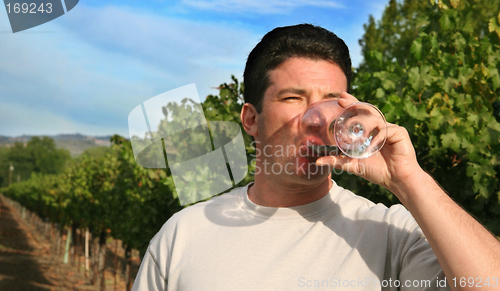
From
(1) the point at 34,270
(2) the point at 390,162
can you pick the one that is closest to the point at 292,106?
(2) the point at 390,162

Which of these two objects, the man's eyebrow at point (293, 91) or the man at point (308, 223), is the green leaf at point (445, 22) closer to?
the man at point (308, 223)

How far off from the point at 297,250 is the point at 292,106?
0.59m

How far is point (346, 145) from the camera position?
1.39 m

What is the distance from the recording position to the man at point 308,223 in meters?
1.33

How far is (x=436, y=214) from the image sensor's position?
4.28 feet

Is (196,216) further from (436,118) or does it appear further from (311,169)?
(436,118)

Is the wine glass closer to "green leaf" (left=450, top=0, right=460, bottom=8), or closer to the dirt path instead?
"green leaf" (left=450, top=0, right=460, bottom=8)

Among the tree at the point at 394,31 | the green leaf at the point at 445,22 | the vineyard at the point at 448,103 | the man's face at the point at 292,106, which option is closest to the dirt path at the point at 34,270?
the vineyard at the point at 448,103

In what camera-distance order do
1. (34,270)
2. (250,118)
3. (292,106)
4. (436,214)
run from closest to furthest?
1. (436,214)
2. (292,106)
3. (250,118)
4. (34,270)

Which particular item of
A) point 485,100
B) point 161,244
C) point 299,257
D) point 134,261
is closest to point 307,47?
point 299,257

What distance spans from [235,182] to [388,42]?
33.7 meters

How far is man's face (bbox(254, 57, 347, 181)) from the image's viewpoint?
1.61 m

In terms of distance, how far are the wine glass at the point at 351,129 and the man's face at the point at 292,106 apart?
11 cm

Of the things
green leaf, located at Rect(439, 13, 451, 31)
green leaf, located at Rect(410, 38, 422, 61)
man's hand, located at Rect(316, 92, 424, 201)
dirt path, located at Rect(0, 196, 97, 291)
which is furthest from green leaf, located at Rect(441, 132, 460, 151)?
dirt path, located at Rect(0, 196, 97, 291)
